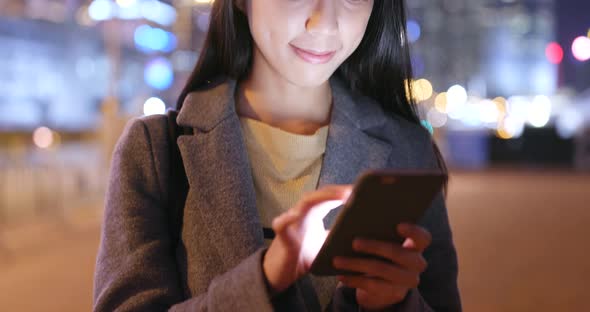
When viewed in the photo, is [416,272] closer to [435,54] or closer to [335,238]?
[335,238]

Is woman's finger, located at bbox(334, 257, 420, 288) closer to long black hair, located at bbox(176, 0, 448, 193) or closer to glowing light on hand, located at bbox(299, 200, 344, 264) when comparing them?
glowing light on hand, located at bbox(299, 200, 344, 264)

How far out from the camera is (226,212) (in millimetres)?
1122

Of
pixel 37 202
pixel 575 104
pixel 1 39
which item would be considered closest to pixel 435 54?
pixel 575 104

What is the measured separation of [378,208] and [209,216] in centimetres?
40

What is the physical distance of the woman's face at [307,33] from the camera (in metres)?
1.10

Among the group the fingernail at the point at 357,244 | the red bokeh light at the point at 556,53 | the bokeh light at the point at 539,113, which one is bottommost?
the bokeh light at the point at 539,113

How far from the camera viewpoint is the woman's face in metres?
1.10

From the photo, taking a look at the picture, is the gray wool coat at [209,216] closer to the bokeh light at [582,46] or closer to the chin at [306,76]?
the chin at [306,76]

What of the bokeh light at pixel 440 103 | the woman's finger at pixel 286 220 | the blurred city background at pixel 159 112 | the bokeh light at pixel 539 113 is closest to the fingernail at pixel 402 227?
the woman's finger at pixel 286 220

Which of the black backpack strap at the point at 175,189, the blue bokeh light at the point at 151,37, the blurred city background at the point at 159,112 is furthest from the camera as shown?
the blue bokeh light at the point at 151,37

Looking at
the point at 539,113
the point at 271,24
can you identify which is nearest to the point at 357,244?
the point at 271,24

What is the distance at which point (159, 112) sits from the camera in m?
1.31

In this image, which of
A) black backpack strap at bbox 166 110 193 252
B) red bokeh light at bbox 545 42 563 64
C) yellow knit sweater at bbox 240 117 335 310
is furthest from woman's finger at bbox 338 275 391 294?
red bokeh light at bbox 545 42 563 64

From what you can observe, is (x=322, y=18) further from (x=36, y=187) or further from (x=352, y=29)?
(x=36, y=187)
